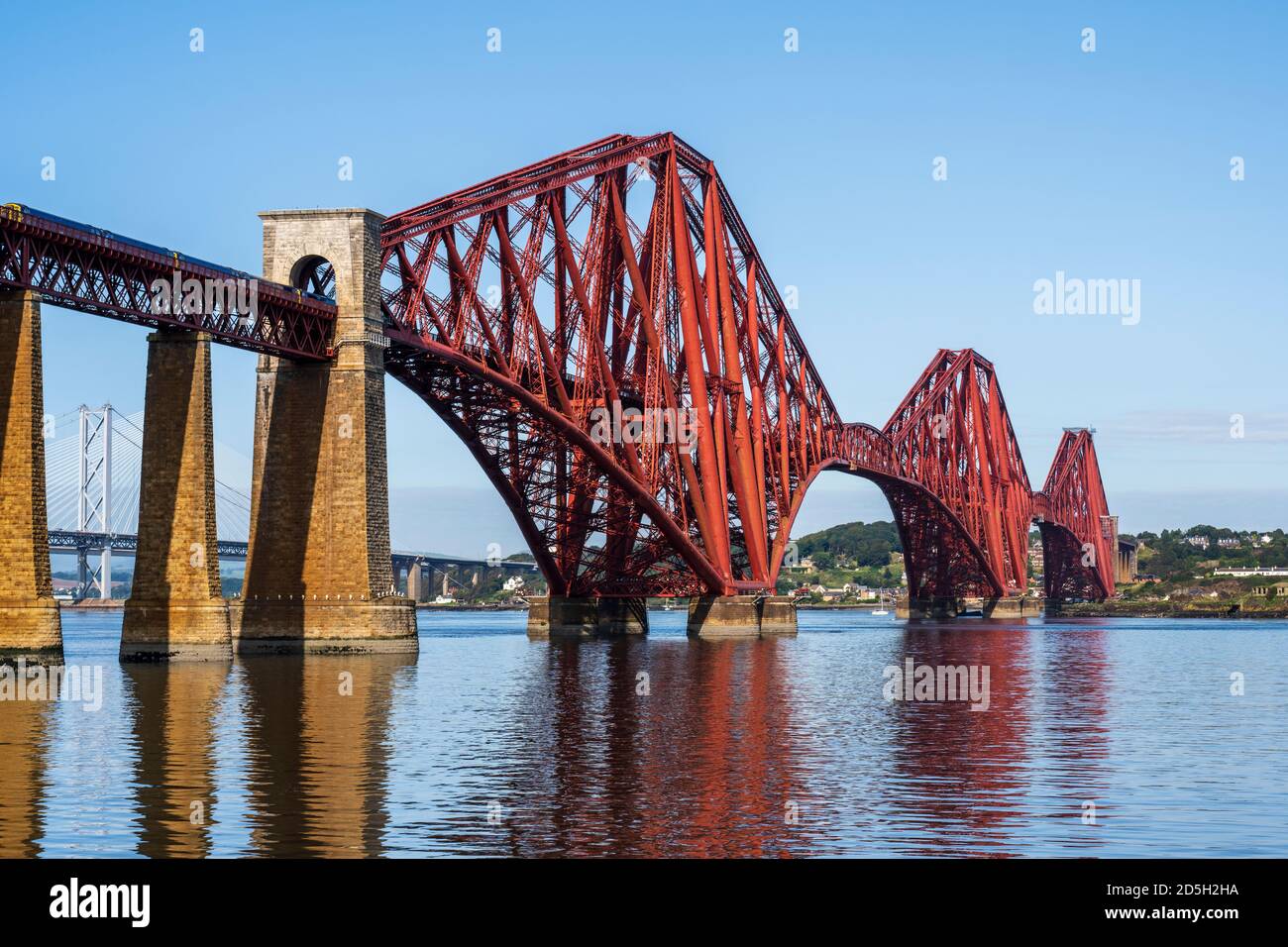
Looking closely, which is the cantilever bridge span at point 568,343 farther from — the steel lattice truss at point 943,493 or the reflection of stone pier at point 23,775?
the steel lattice truss at point 943,493

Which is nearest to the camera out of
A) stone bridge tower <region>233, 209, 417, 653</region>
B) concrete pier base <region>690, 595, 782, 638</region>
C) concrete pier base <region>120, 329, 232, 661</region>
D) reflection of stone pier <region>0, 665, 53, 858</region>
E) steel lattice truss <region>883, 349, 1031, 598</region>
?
reflection of stone pier <region>0, 665, 53, 858</region>

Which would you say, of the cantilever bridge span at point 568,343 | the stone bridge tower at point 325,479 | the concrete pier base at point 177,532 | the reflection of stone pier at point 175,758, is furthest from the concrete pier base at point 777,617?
the reflection of stone pier at point 175,758

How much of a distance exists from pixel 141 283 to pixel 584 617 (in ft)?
177

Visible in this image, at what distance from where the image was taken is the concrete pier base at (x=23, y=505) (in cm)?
5512

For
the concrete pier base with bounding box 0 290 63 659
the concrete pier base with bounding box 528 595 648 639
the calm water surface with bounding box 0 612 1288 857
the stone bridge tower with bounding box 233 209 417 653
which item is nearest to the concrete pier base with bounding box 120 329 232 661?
the calm water surface with bounding box 0 612 1288 857

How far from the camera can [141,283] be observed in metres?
64.6

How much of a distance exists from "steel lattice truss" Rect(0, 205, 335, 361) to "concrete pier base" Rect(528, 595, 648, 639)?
4041 cm

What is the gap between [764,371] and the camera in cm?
12556

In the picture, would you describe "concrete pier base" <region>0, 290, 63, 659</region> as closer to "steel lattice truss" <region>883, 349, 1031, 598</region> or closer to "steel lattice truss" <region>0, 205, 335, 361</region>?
"steel lattice truss" <region>0, 205, 335, 361</region>

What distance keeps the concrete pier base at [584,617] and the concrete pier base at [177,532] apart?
1864 inches

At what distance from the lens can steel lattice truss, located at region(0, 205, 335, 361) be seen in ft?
188
